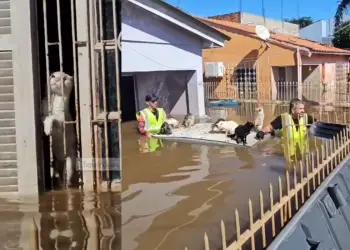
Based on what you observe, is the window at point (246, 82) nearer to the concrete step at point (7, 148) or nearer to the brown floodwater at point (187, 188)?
the brown floodwater at point (187, 188)

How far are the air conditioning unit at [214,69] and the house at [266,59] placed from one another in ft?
2.49

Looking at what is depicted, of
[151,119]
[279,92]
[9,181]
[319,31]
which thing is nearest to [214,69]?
[279,92]

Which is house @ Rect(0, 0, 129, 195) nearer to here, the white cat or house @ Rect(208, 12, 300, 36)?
the white cat

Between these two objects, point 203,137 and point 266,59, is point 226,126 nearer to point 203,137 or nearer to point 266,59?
point 203,137

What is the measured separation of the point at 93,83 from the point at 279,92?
694 inches

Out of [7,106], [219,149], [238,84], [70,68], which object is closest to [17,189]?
[7,106]

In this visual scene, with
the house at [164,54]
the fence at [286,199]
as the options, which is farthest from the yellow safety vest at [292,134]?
the house at [164,54]

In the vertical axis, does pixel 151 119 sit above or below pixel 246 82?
below

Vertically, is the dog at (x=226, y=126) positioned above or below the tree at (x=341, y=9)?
below

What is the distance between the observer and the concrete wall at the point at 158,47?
1389 centimetres

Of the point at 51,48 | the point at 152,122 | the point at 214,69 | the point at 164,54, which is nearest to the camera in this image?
the point at 51,48

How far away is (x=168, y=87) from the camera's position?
17641mm

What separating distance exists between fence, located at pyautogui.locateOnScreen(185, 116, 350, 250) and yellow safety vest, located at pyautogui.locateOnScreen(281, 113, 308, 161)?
22cm

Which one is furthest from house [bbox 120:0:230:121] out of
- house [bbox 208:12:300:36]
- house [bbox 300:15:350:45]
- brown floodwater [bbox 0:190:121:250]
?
house [bbox 300:15:350:45]
